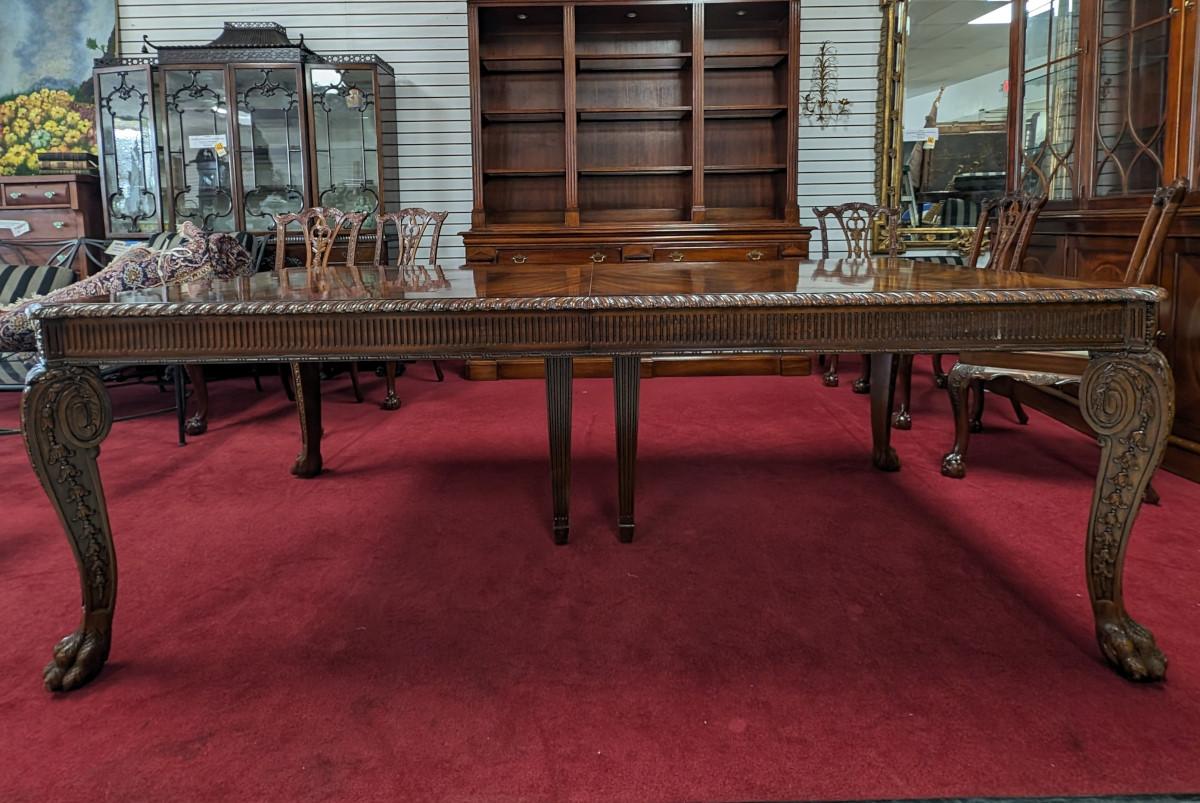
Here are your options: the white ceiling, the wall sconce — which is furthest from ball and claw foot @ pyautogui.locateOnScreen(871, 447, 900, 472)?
the white ceiling

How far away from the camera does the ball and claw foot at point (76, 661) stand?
64.2 inches

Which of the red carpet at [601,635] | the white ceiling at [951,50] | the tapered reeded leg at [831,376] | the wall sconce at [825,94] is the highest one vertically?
the white ceiling at [951,50]

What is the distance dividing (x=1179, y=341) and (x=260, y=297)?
2.93 meters

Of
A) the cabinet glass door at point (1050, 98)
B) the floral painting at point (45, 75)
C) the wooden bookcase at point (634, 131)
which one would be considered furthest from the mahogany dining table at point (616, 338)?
the floral painting at point (45, 75)

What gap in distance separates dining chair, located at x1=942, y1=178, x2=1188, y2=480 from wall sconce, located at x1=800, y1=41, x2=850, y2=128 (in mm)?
3111

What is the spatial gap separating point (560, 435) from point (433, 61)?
4342 millimetres

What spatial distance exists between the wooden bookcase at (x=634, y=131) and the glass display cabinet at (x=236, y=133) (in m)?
0.84

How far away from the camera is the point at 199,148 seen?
17.8 feet

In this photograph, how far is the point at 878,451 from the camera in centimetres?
310

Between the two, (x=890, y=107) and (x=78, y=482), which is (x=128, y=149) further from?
(x=890, y=107)

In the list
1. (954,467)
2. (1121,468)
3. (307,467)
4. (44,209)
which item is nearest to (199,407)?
(307,467)

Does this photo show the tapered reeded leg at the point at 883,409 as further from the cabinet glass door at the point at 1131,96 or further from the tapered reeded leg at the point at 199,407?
the tapered reeded leg at the point at 199,407

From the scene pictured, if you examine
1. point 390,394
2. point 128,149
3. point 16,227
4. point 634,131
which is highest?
point 634,131

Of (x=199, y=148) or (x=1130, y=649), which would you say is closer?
(x=1130, y=649)
